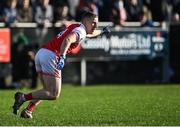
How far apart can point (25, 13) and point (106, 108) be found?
29.0ft

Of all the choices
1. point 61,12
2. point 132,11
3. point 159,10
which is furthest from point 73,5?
point 159,10

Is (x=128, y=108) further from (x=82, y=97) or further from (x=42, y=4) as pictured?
(x=42, y=4)

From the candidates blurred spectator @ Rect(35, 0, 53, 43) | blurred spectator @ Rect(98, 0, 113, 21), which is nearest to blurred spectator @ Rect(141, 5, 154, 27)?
blurred spectator @ Rect(98, 0, 113, 21)

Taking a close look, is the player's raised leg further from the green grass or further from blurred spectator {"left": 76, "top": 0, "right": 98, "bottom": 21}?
blurred spectator {"left": 76, "top": 0, "right": 98, "bottom": 21}

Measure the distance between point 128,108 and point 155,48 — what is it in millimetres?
9908

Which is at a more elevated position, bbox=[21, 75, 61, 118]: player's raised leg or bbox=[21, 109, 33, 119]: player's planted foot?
bbox=[21, 75, 61, 118]: player's raised leg

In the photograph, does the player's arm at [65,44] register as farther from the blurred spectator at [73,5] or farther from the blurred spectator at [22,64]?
the blurred spectator at [73,5]

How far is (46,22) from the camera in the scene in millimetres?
22719

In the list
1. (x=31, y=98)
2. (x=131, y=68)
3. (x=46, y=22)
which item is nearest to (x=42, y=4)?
(x=46, y=22)

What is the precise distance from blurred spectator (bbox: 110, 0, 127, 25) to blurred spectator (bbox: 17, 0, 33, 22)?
3003 millimetres

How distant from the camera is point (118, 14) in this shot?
78.2ft

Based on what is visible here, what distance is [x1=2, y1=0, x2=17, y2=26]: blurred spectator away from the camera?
22141mm

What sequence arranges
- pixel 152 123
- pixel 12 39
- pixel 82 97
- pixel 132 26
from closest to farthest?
pixel 152 123 < pixel 82 97 < pixel 12 39 < pixel 132 26

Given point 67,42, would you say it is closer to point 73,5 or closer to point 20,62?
point 20,62
